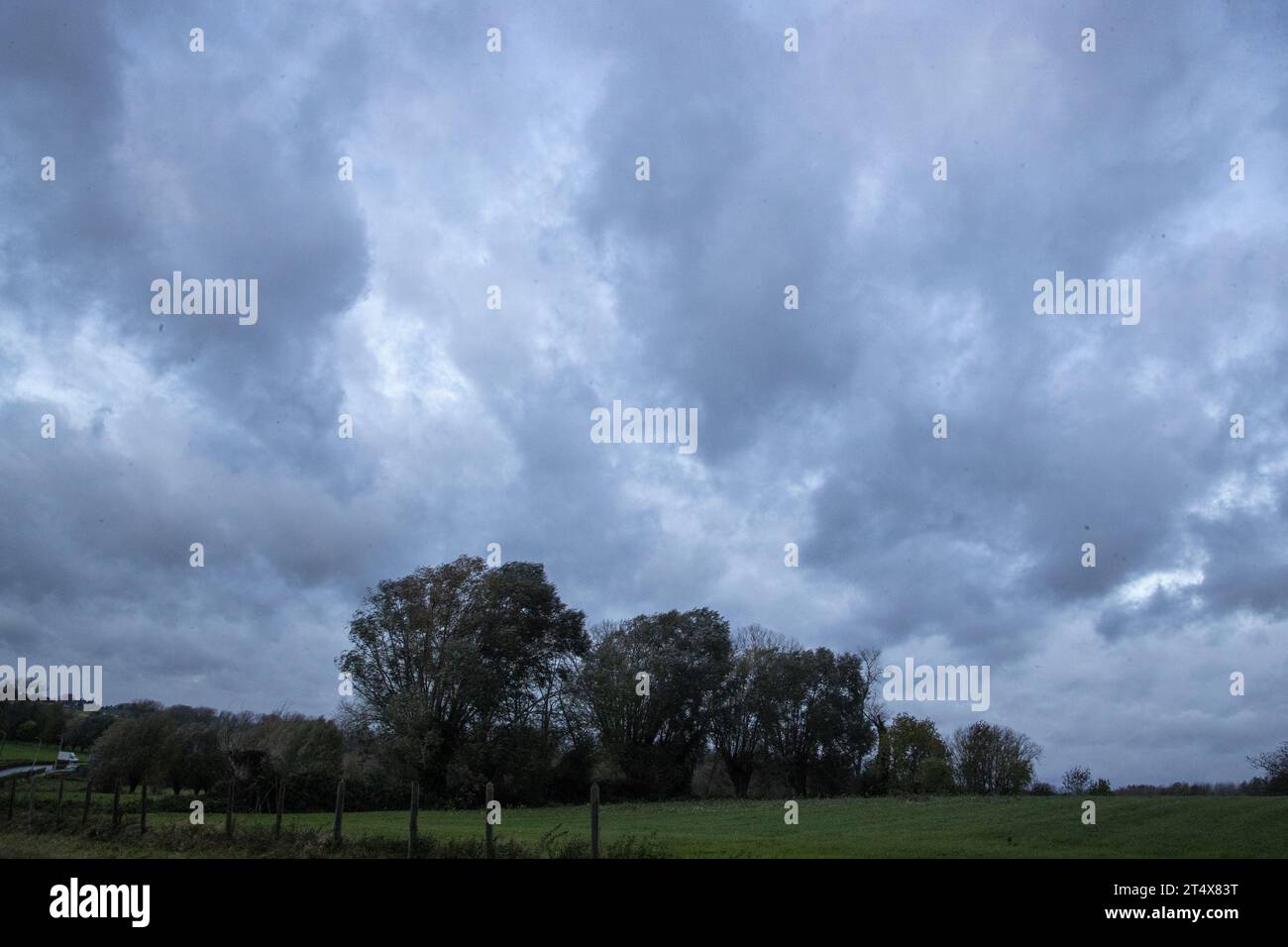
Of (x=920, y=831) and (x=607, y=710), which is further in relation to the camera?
(x=607, y=710)

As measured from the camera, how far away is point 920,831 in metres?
32.4

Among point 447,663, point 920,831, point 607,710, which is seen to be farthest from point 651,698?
point 920,831

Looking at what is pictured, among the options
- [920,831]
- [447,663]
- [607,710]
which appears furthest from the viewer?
[607,710]

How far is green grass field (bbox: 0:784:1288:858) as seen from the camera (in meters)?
25.3

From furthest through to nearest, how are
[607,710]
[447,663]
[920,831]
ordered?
[607,710] < [447,663] < [920,831]

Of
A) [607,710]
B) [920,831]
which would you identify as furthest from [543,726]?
[920,831]

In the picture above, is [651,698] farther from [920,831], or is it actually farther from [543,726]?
[920,831]

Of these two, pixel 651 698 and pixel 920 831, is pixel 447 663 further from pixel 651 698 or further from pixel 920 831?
pixel 920 831

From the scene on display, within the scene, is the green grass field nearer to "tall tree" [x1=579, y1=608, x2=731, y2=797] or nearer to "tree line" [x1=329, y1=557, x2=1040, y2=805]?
"tree line" [x1=329, y1=557, x2=1040, y2=805]

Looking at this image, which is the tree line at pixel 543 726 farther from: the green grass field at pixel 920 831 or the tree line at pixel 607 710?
the green grass field at pixel 920 831
